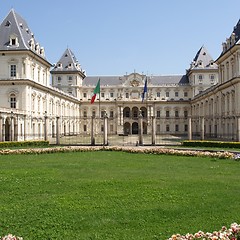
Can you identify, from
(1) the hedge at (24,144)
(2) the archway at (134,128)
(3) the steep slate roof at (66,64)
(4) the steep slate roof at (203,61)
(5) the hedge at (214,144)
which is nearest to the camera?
(5) the hedge at (214,144)

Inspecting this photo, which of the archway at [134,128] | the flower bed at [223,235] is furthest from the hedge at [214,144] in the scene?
the archway at [134,128]

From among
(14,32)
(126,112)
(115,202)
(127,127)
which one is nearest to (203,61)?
(126,112)

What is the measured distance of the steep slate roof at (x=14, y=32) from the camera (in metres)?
43.8

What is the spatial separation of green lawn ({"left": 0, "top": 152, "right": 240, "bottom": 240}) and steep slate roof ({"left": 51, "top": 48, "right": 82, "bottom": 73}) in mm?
65933

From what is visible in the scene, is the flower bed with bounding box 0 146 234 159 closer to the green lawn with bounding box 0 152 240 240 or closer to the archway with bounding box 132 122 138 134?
the green lawn with bounding box 0 152 240 240

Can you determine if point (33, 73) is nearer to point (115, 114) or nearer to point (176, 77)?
point (115, 114)

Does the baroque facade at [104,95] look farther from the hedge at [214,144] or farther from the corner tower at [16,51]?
the hedge at [214,144]

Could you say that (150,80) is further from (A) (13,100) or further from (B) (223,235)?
(B) (223,235)

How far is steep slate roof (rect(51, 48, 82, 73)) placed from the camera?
79.2 metres

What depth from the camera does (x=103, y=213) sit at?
8781 mm

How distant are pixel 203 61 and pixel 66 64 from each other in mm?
31672

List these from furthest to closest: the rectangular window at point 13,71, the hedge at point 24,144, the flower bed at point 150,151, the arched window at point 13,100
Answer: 1. the rectangular window at point 13,71
2. the arched window at point 13,100
3. the hedge at point 24,144
4. the flower bed at point 150,151

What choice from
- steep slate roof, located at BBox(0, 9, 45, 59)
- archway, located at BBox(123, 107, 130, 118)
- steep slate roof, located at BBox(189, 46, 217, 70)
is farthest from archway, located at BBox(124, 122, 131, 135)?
steep slate roof, located at BBox(0, 9, 45, 59)

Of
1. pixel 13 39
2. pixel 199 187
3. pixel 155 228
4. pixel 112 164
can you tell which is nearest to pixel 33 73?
pixel 13 39
